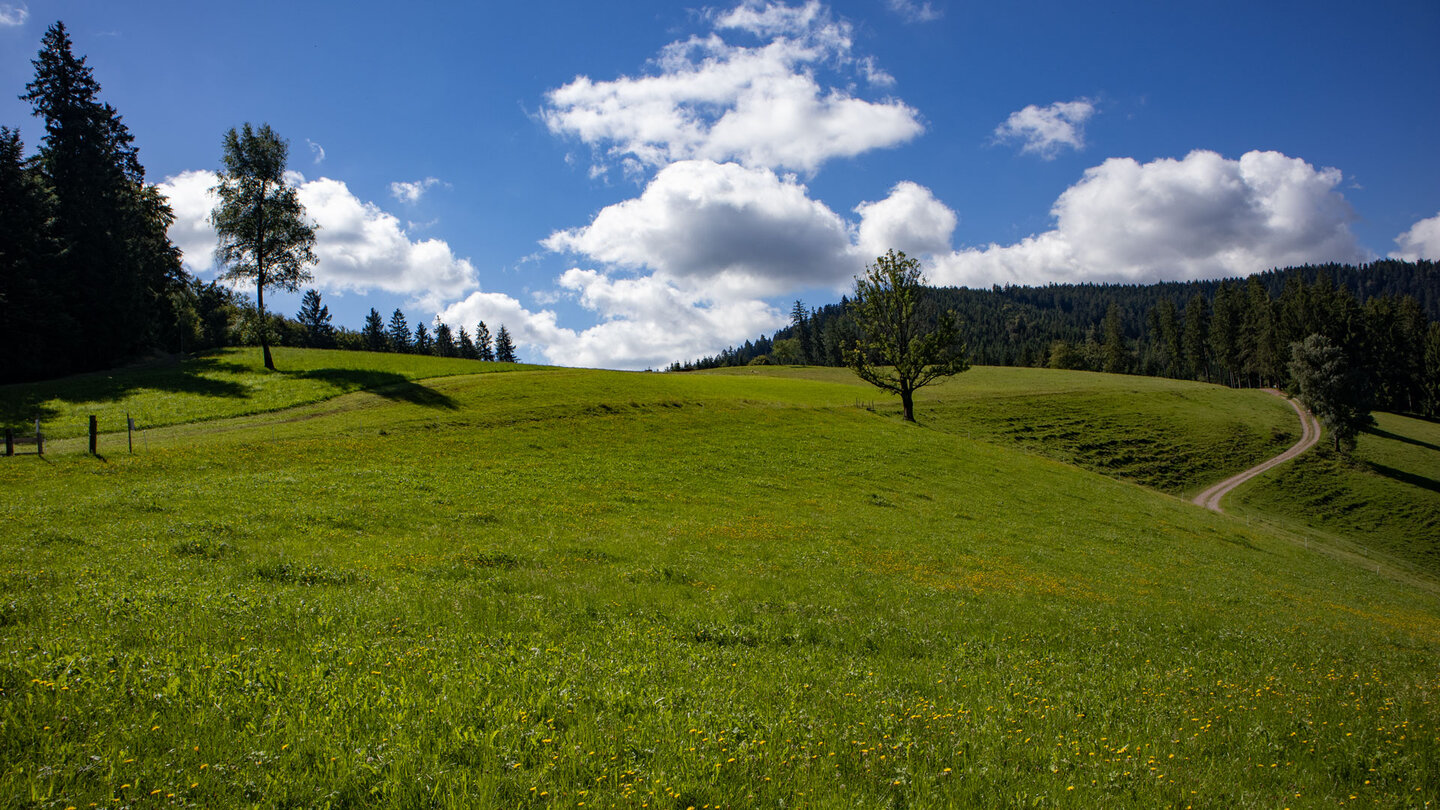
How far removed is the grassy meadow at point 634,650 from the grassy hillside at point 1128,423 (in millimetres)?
33687

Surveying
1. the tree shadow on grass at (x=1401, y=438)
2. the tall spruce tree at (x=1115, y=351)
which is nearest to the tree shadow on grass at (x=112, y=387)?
the tree shadow on grass at (x=1401, y=438)

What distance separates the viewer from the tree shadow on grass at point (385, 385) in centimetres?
4953

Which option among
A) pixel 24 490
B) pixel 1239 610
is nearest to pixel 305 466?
pixel 24 490

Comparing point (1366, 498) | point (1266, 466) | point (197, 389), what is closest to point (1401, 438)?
point (1266, 466)

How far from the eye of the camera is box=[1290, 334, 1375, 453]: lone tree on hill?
71.2m

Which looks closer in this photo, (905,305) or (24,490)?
(24,490)

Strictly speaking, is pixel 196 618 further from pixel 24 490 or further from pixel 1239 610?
pixel 1239 610

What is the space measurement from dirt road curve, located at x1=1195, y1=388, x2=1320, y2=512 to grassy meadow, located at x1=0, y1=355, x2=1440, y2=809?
25.4 m

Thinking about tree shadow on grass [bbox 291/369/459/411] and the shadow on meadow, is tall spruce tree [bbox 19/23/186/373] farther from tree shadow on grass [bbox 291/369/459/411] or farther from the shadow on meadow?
tree shadow on grass [bbox 291/369/459/411]

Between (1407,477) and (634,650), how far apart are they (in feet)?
306

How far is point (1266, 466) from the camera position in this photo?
6731 cm

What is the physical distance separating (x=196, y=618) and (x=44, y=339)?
7446cm

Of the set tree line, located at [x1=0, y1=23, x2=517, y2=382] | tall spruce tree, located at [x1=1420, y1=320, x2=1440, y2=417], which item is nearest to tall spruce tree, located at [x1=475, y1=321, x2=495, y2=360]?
tree line, located at [x1=0, y1=23, x2=517, y2=382]

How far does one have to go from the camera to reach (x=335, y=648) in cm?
898
